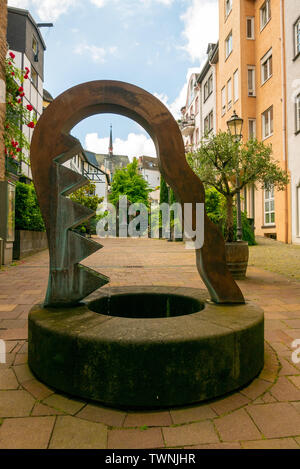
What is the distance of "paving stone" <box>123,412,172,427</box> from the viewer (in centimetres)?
186

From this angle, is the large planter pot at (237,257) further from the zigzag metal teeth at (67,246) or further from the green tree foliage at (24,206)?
the green tree foliage at (24,206)

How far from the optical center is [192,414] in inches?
77.4

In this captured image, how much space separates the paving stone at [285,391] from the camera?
2.19m

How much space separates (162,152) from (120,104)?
560 millimetres

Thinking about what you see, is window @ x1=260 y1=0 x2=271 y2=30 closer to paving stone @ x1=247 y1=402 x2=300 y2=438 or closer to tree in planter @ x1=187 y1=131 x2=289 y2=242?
tree in planter @ x1=187 y1=131 x2=289 y2=242

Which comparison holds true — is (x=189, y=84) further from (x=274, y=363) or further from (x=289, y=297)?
(x=274, y=363)

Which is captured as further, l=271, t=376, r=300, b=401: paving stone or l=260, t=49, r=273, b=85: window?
l=260, t=49, r=273, b=85: window

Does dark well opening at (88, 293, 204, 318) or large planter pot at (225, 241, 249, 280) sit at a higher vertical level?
large planter pot at (225, 241, 249, 280)

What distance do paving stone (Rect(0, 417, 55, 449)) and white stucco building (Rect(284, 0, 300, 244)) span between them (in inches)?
582

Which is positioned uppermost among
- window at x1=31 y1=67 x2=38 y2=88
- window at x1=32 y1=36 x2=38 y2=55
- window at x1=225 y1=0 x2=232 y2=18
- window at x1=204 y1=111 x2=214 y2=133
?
window at x1=225 y1=0 x2=232 y2=18

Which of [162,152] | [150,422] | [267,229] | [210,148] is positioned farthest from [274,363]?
[267,229]

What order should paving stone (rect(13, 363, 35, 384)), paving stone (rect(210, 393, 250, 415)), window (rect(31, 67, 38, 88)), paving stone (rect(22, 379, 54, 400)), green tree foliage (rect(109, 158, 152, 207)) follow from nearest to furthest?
1. paving stone (rect(210, 393, 250, 415))
2. paving stone (rect(22, 379, 54, 400))
3. paving stone (rect(13, 363, 35, 384))
4. window (rect(31, 67, 38, 88))
5. green tree foliage (rect(109, 158, 152, 207))

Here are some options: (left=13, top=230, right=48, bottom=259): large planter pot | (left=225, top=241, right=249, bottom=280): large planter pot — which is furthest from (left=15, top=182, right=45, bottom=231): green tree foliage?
(left=225, top=241, right=249, bottom=280): large planter pot

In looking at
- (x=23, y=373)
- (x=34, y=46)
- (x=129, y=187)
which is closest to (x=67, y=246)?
(x=23, y=373)
